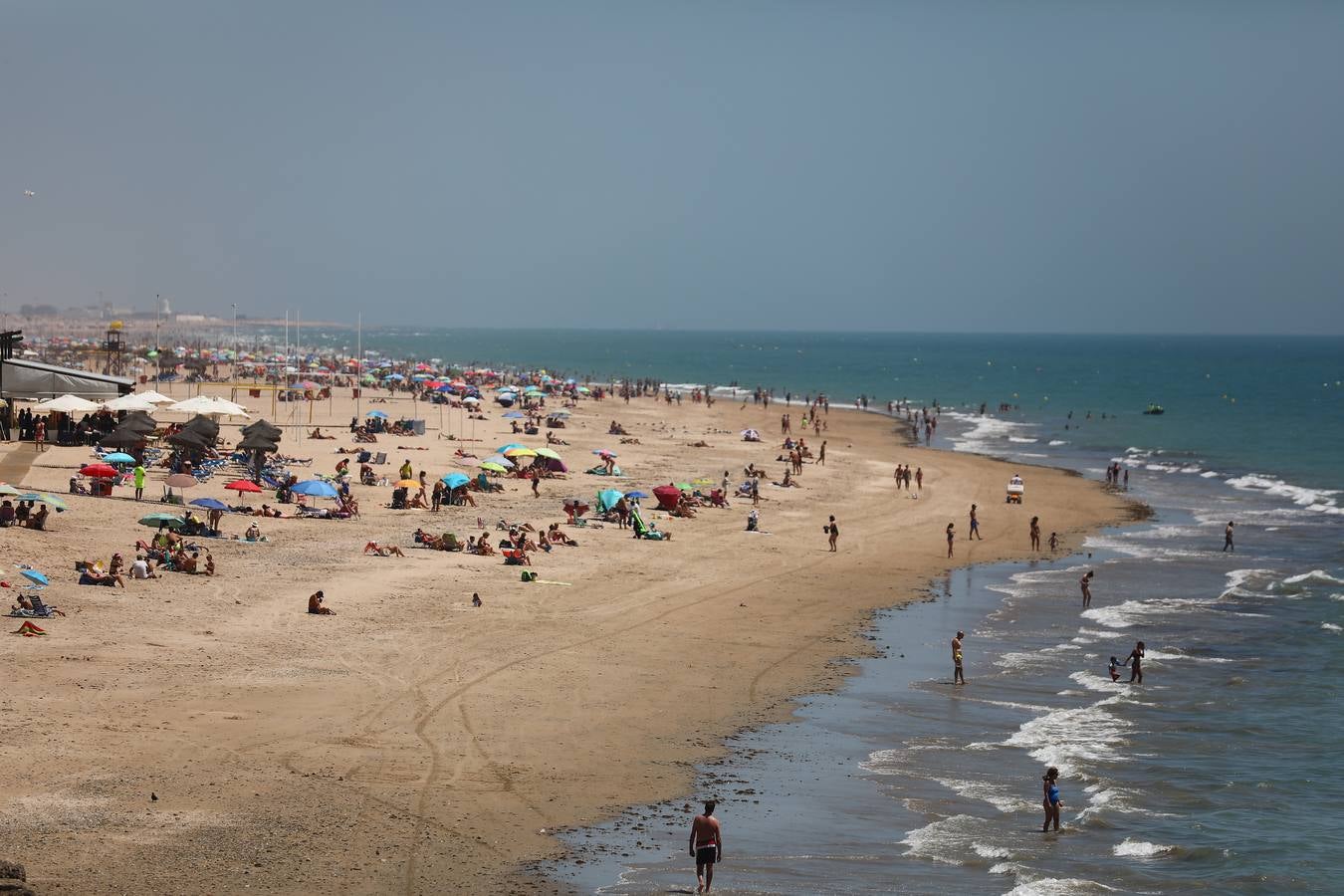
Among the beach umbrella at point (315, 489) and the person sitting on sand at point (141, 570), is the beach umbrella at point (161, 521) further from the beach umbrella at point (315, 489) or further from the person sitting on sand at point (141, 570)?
the beach umbrella at point (315, 489)

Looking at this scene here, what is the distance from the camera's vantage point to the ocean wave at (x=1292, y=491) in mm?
50281

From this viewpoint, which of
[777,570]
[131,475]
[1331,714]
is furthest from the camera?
[131,475]

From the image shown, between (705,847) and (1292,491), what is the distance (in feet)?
158

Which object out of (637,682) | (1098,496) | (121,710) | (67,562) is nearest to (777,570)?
(637,682)

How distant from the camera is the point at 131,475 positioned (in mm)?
36281

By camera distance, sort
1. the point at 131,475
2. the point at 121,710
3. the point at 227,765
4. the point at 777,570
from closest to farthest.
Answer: the point at 227,765
the point at 121,710
the point at 777,570
the point at 131,475

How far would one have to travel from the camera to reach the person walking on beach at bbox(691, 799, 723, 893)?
1352 cm

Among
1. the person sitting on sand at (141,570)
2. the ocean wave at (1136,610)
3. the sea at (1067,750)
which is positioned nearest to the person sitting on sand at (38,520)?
the person sitting on sand at (141,570)

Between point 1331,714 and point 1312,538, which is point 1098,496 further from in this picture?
point 1331,714

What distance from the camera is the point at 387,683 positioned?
2027 cm

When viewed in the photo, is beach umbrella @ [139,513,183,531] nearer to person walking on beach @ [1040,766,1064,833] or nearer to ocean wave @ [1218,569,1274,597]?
person walking on beach @ [1040,766,1064,833]

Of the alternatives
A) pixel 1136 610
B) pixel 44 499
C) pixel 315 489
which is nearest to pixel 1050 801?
pixel 1136 610

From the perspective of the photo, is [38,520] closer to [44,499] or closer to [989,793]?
[44,499]

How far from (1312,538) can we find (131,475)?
35953 mm
